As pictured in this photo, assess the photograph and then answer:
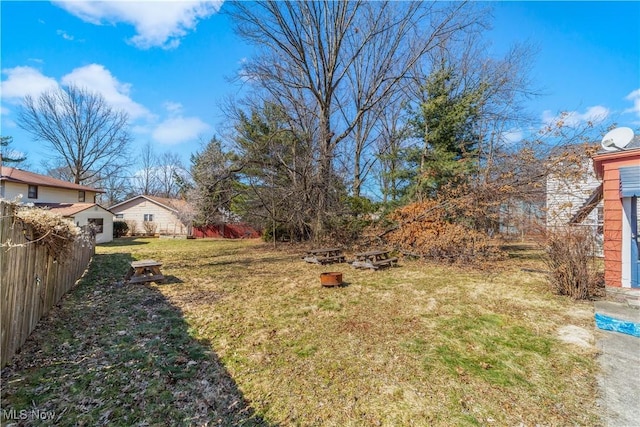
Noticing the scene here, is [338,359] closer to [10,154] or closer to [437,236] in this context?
[437,236]

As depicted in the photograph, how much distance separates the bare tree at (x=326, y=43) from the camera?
13.2 meters

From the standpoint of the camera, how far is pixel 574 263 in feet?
19.1

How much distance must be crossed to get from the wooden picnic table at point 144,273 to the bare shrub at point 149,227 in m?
21.5

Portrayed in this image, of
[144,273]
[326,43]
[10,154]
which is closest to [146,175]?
[10,154]

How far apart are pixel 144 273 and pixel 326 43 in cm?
1322

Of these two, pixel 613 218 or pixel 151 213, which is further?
pixel 151 213

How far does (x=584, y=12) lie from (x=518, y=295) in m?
9.66

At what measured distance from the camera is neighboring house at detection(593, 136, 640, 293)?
595 cm

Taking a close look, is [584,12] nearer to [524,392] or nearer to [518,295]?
[518,295]

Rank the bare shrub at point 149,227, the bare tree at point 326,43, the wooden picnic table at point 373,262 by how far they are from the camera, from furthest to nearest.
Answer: the bare shrub at point 149,227, the bare tree at point 326,43, the wooden picnic table at point 373,262

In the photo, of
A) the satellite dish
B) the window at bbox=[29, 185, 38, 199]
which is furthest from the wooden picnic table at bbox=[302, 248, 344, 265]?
the window at bbox=[29, 185, 38, 199]

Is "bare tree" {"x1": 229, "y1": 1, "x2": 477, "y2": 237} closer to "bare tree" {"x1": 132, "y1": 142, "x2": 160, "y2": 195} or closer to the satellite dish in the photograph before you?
the satellite dish

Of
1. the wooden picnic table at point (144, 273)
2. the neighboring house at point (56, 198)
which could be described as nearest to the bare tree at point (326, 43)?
the wooden picnic table at point (144, 273)

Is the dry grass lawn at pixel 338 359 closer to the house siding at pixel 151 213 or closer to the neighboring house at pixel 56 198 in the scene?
the neighboring house at pixel 56 198
